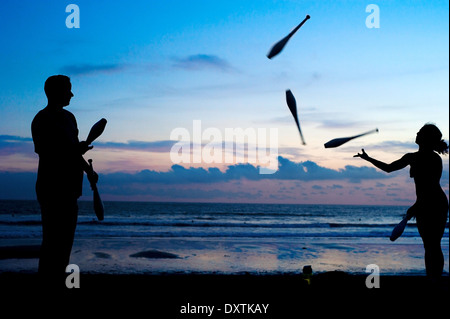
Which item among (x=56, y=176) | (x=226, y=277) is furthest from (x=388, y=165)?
(x=226, y=277)

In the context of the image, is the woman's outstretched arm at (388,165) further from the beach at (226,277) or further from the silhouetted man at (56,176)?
the silhouetted man at (56,176)

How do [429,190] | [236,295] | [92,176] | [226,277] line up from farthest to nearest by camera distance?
1. [226,277]
2. [236,295]
3. [429,190]
4. [92,176]

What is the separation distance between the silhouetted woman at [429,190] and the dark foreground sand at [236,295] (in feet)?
1.47

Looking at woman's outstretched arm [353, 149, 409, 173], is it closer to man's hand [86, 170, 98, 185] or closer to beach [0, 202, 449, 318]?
beach [0, 202, 449, 318]

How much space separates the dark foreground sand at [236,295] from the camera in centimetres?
375

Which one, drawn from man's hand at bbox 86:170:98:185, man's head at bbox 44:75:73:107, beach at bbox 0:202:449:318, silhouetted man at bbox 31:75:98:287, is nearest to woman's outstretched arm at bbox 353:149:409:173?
beach at bbox 0:202:449:318

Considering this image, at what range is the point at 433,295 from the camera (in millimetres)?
4168

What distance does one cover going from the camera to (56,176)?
117 inches

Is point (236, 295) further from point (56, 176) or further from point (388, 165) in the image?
point (56, 176)

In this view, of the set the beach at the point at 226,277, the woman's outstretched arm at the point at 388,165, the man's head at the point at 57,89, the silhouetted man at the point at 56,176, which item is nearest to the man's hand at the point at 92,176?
A: the silhouetted man at the point at 56,176

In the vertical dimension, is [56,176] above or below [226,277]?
above

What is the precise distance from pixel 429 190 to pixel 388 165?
437 millimetres
